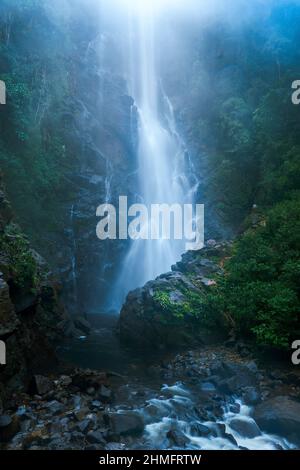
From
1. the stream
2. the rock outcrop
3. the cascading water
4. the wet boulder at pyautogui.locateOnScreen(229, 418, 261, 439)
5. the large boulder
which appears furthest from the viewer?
the cascading water

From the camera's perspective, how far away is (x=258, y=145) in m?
20.7

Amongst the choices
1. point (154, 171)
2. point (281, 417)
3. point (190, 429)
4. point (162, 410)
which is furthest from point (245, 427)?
point (154, 171)

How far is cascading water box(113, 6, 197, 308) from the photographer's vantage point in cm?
2300

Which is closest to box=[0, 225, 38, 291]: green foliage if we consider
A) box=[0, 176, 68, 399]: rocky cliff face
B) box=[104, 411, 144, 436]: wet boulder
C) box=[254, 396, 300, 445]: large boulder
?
box=[0, 176, 68, 399]: rocky cliff face

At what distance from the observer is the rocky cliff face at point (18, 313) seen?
857 cm

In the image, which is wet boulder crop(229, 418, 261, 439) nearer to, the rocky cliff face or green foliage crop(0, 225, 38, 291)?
the rocky cliff face

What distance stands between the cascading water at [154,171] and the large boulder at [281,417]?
14.3m

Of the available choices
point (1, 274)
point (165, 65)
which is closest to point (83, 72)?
point (165, 65)

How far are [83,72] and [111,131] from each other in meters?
5.38

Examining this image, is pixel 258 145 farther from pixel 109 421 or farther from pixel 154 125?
pixel 109 421

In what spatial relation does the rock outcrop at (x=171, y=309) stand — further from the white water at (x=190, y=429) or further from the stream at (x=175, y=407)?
the white water at (x=190, y=429)

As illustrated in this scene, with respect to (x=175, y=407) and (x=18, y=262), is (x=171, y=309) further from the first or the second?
(x=18, y=262)

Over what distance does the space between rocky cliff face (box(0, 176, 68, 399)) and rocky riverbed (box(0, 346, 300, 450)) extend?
2.02ft
